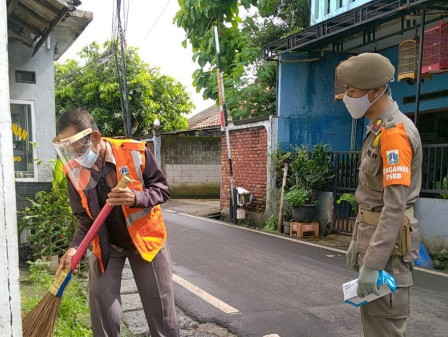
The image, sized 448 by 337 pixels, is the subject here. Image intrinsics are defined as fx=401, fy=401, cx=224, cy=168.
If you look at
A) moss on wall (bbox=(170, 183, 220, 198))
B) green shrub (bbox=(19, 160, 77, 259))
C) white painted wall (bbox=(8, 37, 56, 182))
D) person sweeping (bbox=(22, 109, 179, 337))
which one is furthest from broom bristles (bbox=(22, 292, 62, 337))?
moss on wall (bbox=(170, 183, 220, 198))

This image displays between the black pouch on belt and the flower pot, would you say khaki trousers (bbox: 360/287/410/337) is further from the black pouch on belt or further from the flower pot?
the flower pot

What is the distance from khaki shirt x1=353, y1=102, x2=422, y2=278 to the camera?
1.75 metres

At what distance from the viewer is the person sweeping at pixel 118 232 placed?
2.18m

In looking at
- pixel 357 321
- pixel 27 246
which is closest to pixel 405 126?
pixel 357 321

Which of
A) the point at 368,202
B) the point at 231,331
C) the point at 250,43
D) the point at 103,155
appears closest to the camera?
the point at 368,202

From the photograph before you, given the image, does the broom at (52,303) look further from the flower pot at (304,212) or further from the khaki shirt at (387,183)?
the flower pot at (304,212)

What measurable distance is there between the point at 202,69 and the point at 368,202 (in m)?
10.1

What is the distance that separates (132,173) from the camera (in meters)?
2.22

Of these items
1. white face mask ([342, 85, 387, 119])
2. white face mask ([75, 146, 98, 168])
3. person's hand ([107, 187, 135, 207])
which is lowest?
person's hand ([107, 187, 135, 207])

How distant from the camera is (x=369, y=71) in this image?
1.88 meters

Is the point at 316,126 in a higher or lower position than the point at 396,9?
lower

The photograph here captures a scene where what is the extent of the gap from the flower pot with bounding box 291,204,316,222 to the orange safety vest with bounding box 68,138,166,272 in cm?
570

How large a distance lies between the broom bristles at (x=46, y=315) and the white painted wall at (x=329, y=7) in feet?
25.2

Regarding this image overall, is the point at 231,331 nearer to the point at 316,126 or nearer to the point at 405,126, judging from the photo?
the point at 405,126
